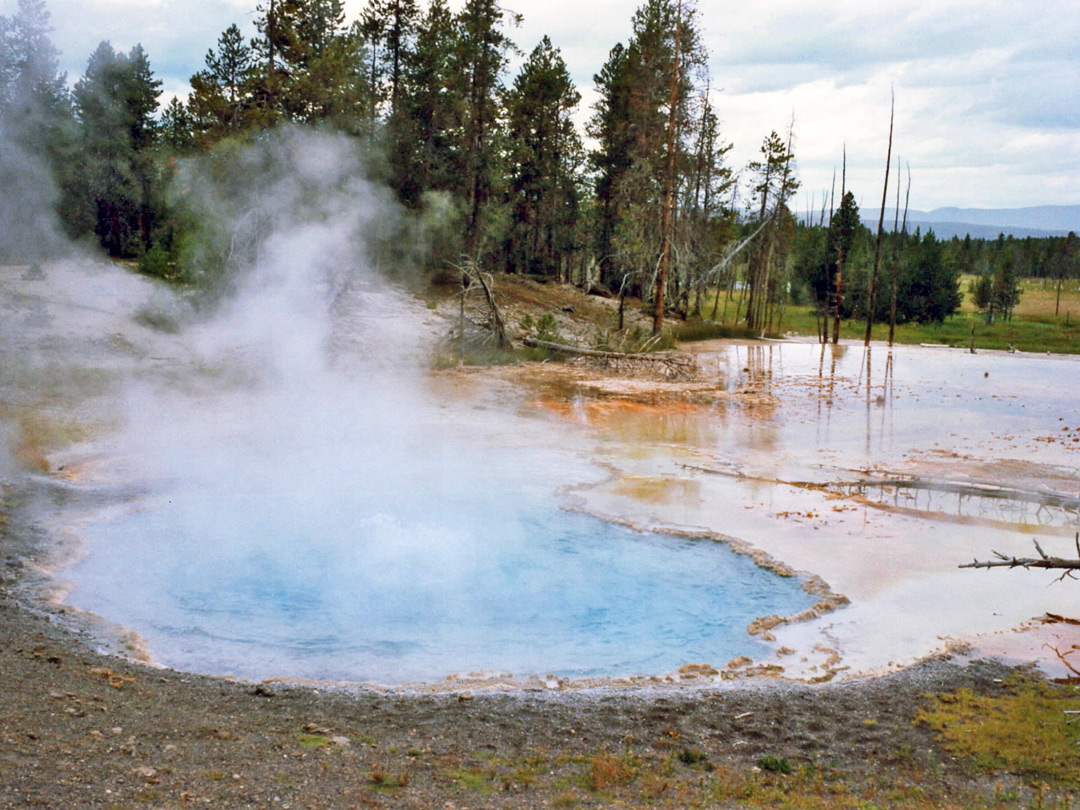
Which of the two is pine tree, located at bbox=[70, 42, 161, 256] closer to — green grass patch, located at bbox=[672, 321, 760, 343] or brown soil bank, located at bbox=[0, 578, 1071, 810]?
green grass patch, located at bbox=[672, 321, 760, 343]

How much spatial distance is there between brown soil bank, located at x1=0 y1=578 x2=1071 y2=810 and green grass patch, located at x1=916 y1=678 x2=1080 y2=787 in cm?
11

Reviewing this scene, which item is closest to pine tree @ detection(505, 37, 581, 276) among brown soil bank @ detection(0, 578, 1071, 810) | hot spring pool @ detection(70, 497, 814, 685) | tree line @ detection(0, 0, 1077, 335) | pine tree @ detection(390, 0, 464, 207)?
tree line @ detection(0, 0, 1077, 335)

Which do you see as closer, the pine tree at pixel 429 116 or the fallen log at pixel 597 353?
the fallen log at pixel 597 353

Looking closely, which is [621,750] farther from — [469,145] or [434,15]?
[434,15]

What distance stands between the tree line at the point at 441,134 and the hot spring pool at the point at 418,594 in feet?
27.0

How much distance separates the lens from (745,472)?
10.9 m

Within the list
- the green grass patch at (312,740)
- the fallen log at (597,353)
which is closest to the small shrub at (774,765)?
the green grass patch at (312,740)

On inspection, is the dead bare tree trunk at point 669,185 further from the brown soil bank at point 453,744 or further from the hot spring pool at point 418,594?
the brown soil bank at point 453,744

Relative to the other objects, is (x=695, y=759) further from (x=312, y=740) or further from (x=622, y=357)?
(x=622, y=357)

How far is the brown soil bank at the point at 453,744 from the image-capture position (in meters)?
3.52

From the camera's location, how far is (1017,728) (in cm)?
468

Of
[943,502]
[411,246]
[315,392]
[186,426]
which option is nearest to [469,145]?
[411,246]

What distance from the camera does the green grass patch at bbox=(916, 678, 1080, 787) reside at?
13.9ft

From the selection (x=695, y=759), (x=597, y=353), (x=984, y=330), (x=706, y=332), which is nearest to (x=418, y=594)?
(x=695, y=759)
